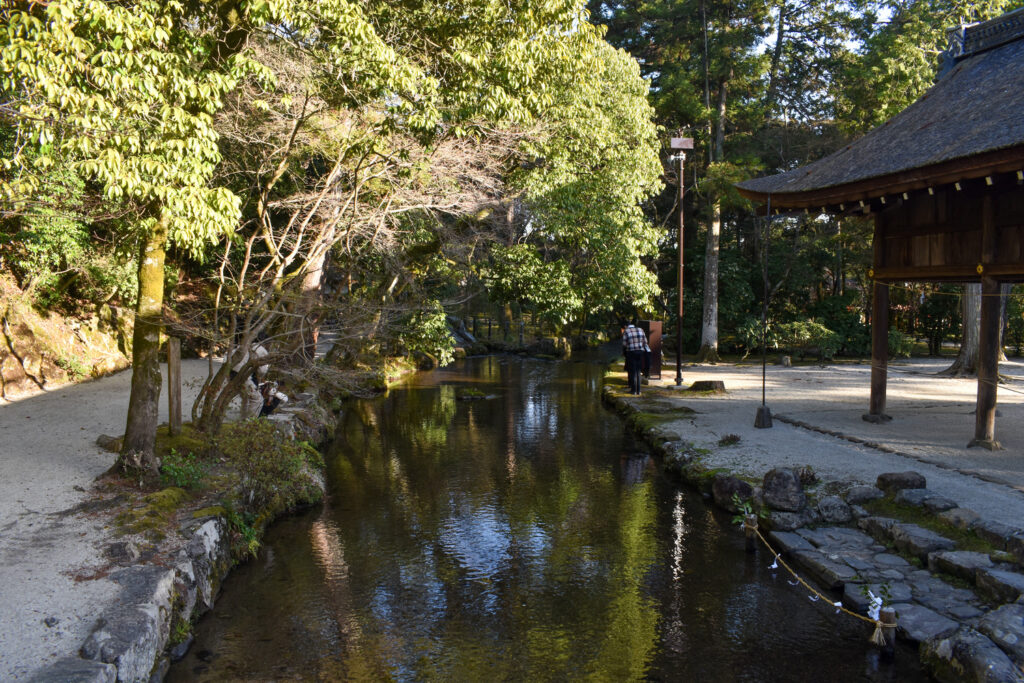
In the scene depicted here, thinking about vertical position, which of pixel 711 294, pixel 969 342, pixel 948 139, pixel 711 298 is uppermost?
pixel 948 139

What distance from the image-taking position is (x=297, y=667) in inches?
235

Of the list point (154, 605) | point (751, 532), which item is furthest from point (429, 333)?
point (154, 605)

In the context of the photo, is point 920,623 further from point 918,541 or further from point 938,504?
point 938,504

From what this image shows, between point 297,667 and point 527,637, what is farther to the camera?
point 527,637

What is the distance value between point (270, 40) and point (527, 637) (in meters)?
12.1

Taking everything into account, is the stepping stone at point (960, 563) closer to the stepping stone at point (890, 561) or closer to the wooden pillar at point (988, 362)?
the stepping stone at point (890, 561)

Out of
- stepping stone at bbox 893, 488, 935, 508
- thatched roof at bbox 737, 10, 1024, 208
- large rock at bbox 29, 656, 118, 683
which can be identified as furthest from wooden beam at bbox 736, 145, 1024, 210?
large rock at bbox 29, 656, 118, 683

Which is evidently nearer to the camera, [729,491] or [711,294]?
[729,491]

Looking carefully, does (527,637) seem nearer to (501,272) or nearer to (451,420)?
(451,420)

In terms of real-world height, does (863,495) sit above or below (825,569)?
above

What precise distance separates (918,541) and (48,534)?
869 cm

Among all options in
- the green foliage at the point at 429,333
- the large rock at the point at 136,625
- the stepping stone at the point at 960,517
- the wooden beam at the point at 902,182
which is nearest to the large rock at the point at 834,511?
the stepping stone at the point at 960,517

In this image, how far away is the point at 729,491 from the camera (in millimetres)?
9797

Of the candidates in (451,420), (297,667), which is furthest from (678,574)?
(451,420)
